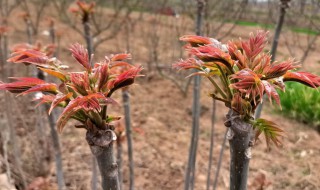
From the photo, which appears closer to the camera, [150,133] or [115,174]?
[115,174]

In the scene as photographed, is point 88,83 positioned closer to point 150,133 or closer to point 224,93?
point 224,93

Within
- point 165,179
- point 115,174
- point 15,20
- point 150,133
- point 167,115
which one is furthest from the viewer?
point 15,20

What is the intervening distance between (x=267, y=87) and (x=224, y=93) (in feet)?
0.43

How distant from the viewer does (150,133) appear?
15.2 feet

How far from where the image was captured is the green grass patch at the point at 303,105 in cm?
502

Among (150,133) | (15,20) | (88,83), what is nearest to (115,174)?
(88,83)

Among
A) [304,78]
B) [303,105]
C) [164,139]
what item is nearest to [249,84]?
[304,78]

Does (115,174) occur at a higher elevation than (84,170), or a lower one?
higher

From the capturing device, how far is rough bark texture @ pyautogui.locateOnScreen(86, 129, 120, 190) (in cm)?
78

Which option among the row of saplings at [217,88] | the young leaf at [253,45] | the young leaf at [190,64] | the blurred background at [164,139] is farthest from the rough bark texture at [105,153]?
the blurred background at [164,139]

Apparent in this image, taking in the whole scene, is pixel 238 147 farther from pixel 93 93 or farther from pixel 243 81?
pixel 93 93

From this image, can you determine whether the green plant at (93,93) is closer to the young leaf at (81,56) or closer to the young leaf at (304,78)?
the young leaf at (81,56)

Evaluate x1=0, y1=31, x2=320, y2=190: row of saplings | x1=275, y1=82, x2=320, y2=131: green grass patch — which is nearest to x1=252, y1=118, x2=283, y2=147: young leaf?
x1=0, y1=31, x2=320, y2=190: row of saplings

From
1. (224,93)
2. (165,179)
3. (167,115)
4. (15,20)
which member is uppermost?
(15,20)
